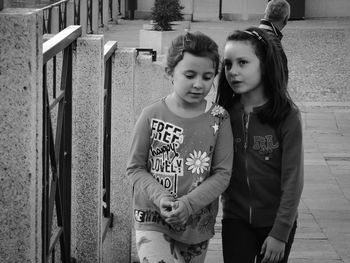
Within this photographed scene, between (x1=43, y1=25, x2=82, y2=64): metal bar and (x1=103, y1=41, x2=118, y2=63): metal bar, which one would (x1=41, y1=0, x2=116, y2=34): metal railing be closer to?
(x1=103, y1=41, x2=118, y2=63): metal bar

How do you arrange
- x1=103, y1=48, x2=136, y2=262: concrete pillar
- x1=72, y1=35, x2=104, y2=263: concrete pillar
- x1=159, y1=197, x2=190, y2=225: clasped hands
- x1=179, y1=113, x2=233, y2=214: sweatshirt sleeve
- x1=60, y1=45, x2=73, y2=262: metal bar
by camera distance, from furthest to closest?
x1=103, y1=48, x2=136, y2=262: concrete pillar < x1=72, y1=35, x2=104, y2=263: concrete pillar < x1=60, y1=45, x2=73, y2=262: metal bar < x1=179, y1=113, x2=233, y2=214: sweatshirt sleeve < x1=159, y1=197, x2=190, y2=225: clasped hands

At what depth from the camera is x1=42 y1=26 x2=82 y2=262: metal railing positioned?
3705 mm

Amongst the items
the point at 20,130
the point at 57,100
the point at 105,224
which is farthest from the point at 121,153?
the point at 20,130

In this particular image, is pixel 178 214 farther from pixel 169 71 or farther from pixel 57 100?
pixel 57 100

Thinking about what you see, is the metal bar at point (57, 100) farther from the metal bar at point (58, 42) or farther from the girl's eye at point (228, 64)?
the girl's eye at point (228, 64)

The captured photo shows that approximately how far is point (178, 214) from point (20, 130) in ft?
2.44

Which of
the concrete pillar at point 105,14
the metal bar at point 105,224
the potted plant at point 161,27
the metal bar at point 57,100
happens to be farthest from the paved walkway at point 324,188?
the concrete pillar at point 105,14

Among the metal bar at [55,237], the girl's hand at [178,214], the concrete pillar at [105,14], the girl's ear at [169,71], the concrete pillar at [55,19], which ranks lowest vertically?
the concrete pillar at [105,14]

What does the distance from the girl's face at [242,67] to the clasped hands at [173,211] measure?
0.53 metres

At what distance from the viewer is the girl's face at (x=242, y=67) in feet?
12.6

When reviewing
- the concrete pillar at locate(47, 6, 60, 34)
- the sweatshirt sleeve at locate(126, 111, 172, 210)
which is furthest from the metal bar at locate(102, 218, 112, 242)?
the concrete pillar at locate(47, 6, 60, 34)

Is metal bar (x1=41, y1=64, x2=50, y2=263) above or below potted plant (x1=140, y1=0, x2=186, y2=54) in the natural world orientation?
above

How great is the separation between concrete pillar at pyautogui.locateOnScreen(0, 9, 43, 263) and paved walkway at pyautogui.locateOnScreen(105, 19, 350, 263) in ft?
11.0

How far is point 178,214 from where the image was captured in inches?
141
